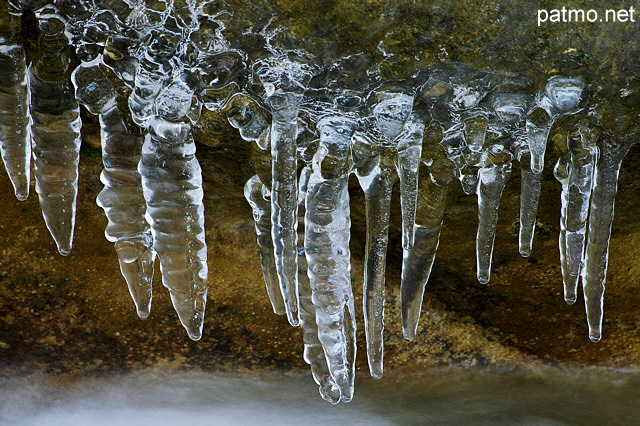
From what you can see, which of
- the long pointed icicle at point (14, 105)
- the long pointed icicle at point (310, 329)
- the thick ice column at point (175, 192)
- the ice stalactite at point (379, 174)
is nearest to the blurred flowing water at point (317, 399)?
the long pointed icicle at point (310, 329)

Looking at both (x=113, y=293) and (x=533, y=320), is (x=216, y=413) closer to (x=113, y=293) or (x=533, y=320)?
(x=113, y=293)

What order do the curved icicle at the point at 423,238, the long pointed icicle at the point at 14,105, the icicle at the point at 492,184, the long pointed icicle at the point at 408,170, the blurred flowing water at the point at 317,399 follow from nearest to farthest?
the long pointed icicle at the point at 14,105 < the long pointed icicle at the point at 408,170 < the icicle at the point at 492,184 < the curved icicle at the point at 423,238 < the blurred flowing water at the point at 317,399

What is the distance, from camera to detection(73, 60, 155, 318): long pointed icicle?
1.27 m

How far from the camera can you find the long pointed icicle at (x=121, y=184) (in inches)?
49.8

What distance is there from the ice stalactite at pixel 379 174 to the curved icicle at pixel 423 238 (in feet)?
0.32

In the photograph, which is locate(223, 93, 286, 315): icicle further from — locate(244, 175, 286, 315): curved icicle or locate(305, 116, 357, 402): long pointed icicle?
locate(305, 116, 357, 402): long pointed icicle

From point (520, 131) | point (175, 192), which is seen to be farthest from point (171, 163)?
point (520, 131)

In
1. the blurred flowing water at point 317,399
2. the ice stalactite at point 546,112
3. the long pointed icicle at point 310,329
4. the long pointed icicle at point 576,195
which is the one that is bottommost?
the blurred flowing water at point 317,399

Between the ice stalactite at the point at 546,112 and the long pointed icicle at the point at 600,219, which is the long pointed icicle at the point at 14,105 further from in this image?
the long pointed icicle at the point at 600,219

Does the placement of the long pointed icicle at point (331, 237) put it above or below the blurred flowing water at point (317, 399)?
above

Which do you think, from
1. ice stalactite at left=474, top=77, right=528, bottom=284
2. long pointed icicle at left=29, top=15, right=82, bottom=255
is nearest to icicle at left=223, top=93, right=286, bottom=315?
long pointed icicle at left=29, top=15, right=82, bottom=255

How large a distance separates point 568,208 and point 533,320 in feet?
2.66

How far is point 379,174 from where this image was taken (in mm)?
1414

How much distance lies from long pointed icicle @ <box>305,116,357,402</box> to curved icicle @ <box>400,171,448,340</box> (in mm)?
178
